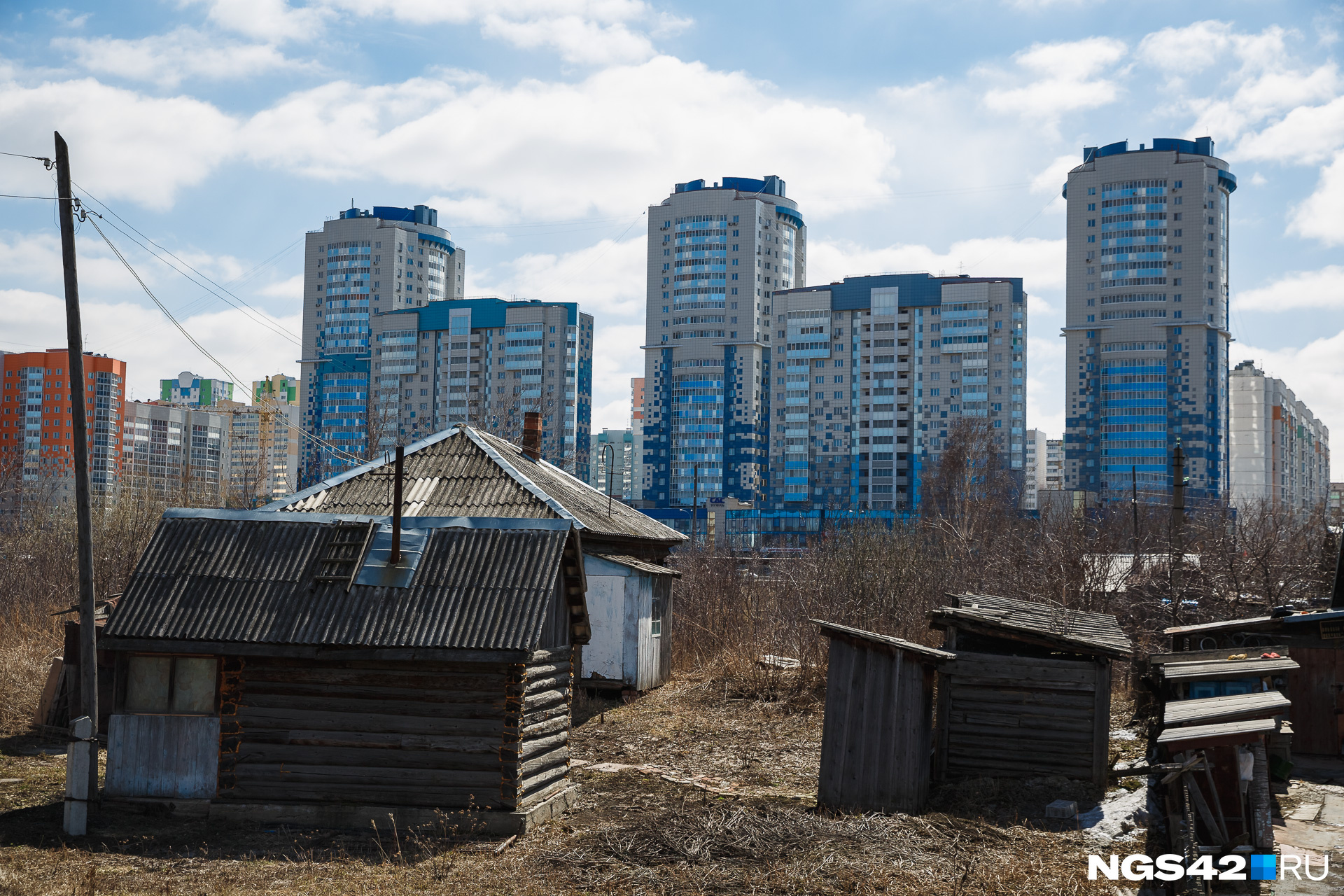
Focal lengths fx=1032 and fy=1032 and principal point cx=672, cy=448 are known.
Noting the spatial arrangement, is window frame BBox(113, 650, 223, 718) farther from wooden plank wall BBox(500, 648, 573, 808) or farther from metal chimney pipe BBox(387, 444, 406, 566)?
wooden plank wall BBox(500, 648, 573, 808)

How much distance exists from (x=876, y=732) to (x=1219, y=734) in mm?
4164

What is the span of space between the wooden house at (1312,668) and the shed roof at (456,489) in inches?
457

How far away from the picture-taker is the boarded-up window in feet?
42.7

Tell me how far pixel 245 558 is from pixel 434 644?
3302 millimetres

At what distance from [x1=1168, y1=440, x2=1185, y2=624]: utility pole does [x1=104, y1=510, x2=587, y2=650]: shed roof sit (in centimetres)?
1451

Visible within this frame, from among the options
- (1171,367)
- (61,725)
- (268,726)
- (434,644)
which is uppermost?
(1171,367)

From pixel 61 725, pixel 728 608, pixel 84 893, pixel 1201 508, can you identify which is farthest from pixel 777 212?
pixel 84 893

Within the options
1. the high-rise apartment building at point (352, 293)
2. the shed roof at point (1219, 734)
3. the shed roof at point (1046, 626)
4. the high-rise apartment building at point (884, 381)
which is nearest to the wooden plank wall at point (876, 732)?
the shed roof at point (1046, 626)

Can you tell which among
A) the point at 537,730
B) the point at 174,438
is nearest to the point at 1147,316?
the point at 537,730

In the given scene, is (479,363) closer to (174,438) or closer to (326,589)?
(174,438)

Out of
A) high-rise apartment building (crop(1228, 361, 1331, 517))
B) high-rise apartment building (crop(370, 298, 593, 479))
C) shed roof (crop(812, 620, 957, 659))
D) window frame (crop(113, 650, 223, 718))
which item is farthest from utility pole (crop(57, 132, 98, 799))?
high-rise apartment building (crop(1228, 361, 1331, 517))

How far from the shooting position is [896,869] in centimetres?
1027

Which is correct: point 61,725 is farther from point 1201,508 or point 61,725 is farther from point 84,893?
point 1201,508

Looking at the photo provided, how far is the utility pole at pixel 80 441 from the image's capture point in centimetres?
1340
